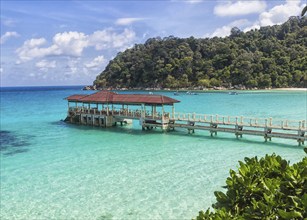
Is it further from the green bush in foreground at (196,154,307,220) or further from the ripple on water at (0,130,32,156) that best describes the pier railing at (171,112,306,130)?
the green bush in foreground at (196,154,307,220)

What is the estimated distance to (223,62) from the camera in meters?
102

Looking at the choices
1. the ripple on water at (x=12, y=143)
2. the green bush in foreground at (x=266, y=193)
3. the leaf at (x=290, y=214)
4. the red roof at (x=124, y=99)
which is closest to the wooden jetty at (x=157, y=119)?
the red roof at (x=124, y=99)

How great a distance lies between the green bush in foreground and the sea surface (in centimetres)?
103

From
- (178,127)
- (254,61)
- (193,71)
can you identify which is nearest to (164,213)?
(178,127)

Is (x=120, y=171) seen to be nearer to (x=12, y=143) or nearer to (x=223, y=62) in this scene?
(x=12, y=143)

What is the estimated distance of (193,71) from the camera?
107 metres

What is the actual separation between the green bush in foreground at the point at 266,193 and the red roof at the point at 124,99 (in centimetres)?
2077

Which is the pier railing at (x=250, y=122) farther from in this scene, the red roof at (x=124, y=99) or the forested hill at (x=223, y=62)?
the forested hill at (x=223, y=62)

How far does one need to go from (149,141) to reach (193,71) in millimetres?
86358

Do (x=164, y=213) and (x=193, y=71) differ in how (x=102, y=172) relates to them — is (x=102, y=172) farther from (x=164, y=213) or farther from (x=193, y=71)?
(x=193, y=71)

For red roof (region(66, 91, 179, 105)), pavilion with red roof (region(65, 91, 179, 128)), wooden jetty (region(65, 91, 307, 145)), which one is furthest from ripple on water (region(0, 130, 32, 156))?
red roof (region(66, 91, 179, 105))

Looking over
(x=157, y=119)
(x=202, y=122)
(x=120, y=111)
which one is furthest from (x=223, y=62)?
(x=202, y=122)

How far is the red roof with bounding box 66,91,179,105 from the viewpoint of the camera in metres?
26.1

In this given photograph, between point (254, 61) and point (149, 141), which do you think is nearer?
point (149, 141)
